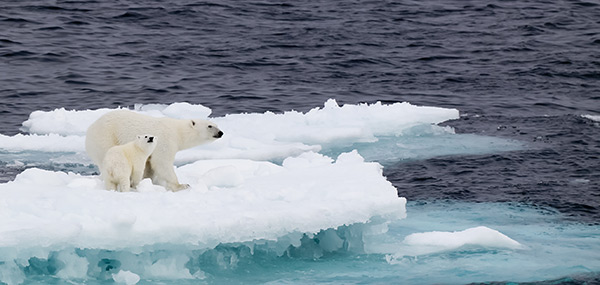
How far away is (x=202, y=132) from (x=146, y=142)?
1000mm

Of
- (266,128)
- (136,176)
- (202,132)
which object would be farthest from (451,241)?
(266,128)

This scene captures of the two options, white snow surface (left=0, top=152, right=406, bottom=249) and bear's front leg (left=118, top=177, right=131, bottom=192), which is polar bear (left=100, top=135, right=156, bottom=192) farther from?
white snow surface (left=0, top=152, right=406, bottom=249)

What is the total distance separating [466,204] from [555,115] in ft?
19.3

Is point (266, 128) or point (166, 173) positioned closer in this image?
point (166, 173)

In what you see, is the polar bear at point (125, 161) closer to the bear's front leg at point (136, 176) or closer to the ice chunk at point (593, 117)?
the bear's front leg at point (136, 176)

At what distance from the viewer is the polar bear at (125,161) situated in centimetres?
733

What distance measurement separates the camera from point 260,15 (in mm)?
23156

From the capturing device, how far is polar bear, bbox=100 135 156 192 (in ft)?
24.0

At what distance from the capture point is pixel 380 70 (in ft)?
62.8

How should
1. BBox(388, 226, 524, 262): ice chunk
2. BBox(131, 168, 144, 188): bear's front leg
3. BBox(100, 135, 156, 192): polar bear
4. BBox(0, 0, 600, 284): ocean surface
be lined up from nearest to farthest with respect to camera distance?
BBox(100, 135, 156, 192): polar bear → BBox(131, 168, 144, 188): bear's front leg → BBox(388, 226, 524, 262): ice chunk → BBox(0, 0, 600, 284): ocean surface

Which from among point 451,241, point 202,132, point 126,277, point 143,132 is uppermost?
point 143,132

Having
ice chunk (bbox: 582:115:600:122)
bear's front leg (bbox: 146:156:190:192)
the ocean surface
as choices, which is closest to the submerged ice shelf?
bear's front leg (bbox: 146:156:190:192)

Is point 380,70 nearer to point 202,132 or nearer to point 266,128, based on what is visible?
point 266,128

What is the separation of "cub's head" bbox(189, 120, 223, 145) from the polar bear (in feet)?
2.60
